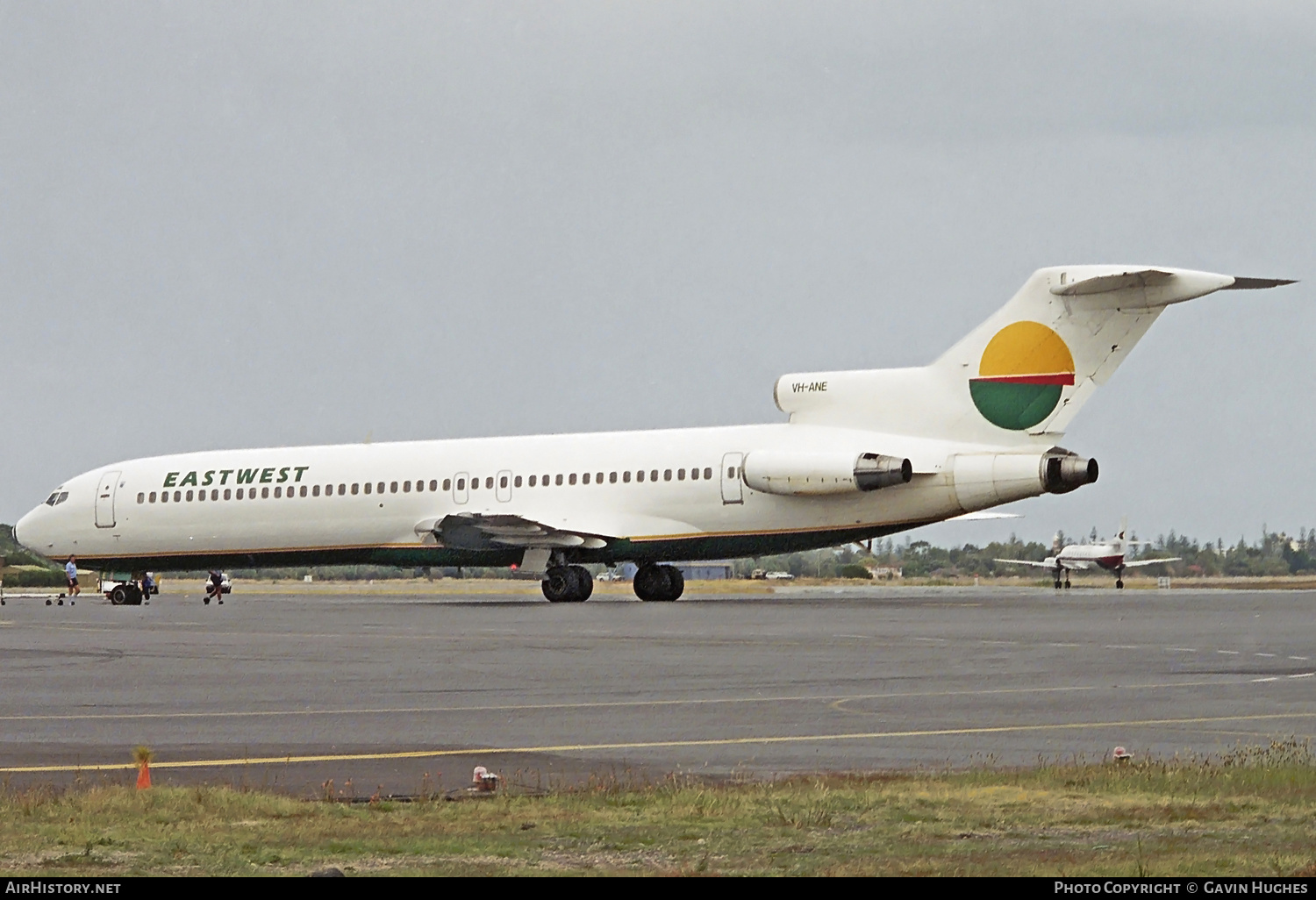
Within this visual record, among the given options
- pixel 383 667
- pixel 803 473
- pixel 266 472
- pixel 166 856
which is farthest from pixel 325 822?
pixel 266 472

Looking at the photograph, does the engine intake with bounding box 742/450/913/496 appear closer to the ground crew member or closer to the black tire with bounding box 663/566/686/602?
the black tire with bounding box 663/566/686/602

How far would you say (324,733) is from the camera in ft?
54.1

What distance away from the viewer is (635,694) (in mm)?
20031

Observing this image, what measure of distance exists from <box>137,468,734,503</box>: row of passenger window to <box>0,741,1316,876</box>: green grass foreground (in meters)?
31.6

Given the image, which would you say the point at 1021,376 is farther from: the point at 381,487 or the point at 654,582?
the point at 381,487

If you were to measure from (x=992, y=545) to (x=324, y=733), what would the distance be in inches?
6650

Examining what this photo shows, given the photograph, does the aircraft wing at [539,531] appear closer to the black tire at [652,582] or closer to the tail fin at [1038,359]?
the black tire at [652,582]

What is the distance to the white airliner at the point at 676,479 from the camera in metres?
40.2

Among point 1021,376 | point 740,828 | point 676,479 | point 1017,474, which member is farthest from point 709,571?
point 740,828

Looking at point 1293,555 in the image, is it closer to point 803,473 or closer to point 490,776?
point 803,473

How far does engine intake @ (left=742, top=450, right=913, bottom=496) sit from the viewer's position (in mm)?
40781

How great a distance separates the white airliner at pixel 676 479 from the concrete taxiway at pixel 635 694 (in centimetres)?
540

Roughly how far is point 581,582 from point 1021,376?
42.4 feet

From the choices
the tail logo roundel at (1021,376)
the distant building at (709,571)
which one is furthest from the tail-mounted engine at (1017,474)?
the distant building at (709,571)
